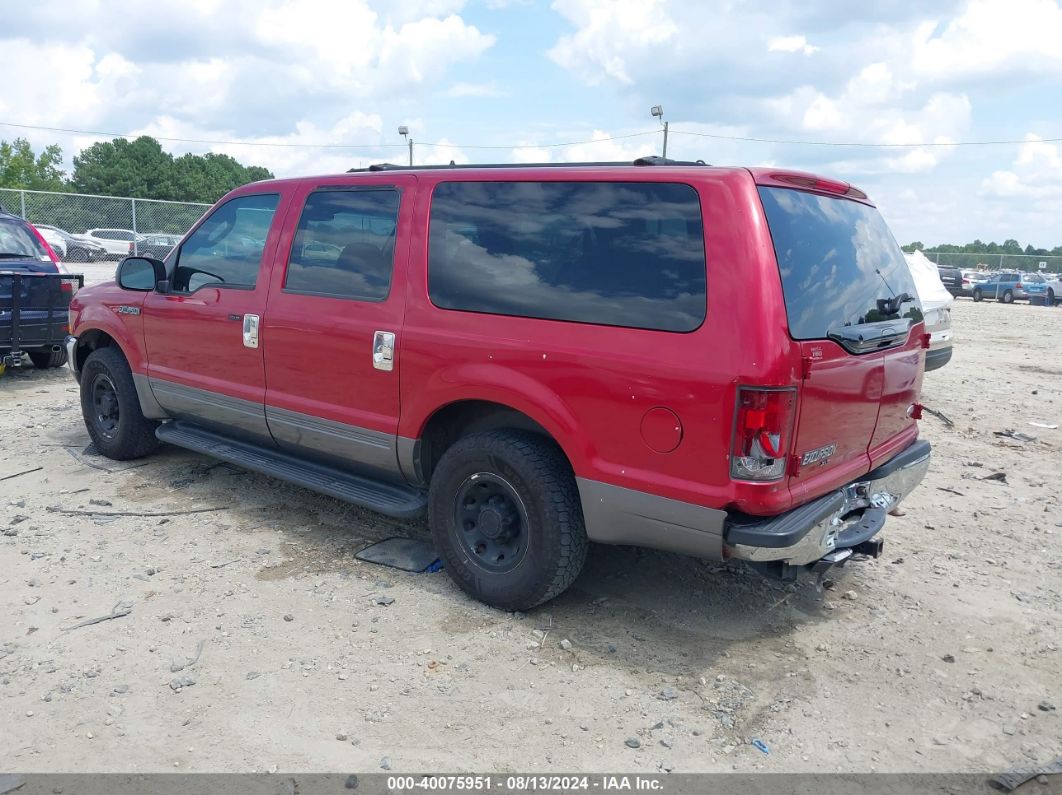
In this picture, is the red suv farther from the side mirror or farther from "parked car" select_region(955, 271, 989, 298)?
"parked car" select_region(955, 271, 989, 298)

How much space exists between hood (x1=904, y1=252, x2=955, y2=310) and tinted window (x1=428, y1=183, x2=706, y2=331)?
17.8 ft

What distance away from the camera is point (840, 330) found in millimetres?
3328

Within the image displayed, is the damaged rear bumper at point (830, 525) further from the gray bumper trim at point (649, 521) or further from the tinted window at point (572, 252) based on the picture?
the tinted window at point (572, 252)

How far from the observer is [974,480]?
613cm

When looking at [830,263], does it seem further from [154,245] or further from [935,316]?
[154,245]

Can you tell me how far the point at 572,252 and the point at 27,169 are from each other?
63671 mm

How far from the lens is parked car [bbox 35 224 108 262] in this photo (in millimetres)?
21906

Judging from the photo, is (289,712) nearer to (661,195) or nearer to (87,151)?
(661,195)

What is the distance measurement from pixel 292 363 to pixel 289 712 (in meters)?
2.07

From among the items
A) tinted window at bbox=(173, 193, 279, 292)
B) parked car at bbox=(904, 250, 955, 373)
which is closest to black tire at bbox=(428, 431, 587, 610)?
tinted window at bbox=(173, 193, 279, 292)

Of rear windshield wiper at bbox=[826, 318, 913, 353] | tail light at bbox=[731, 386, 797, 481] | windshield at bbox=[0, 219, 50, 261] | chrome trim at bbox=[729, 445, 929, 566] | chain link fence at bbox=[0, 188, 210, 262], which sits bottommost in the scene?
chrome trim at bbox=[729, 445, 929, 566]

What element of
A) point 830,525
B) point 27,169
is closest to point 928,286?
point 830,525

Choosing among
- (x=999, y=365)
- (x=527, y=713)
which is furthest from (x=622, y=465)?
(x=999, y=365)

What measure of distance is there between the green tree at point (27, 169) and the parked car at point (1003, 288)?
55126mm
